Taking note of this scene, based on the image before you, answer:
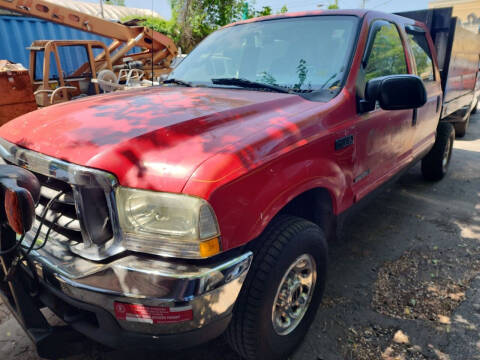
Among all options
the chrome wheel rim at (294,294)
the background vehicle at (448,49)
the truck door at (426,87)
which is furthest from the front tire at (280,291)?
the background vehicle at (448,49)

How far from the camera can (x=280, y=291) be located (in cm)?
202

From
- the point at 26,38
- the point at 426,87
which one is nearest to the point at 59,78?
the point at 26,38

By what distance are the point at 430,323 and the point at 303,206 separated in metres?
1.19

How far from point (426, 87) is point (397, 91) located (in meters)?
1.56

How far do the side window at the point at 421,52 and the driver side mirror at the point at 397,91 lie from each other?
130 cm

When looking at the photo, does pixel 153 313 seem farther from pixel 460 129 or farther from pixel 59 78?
pixel 460 129

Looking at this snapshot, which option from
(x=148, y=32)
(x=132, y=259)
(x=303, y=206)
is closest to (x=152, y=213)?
(x=132, y=259)

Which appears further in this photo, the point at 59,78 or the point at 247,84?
the point at 59,78

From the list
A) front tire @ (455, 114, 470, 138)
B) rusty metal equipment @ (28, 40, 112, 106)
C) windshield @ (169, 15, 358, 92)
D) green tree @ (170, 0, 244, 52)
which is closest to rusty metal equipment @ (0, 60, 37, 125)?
rusty metal equipment @ (28, 40, 112, 106)

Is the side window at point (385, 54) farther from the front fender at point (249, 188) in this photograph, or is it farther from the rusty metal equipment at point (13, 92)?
the rusty metal equipment at point (13, 92)

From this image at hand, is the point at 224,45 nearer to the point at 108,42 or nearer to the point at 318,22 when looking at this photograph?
the point at 318,22

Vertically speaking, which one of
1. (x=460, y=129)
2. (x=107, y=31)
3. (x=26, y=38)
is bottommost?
(x=460, y=129)

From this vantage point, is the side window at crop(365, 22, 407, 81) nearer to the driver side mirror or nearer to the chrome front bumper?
the driver side mirror

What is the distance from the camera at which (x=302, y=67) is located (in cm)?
259
